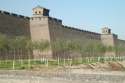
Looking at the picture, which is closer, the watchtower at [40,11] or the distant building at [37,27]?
the distant building at [37,27]

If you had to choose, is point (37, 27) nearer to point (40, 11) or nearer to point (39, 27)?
point (39, 27)

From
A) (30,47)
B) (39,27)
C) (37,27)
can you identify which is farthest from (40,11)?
(30,47)

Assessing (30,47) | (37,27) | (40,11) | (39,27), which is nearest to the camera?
(30,47)

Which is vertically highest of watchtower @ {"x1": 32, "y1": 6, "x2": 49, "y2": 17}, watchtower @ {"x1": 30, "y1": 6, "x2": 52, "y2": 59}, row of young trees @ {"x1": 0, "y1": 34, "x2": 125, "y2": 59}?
watchtower @ {"x1": 32, "y1": 6, "x2": 49, "y2": 17}

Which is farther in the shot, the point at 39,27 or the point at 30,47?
the point at 39,27

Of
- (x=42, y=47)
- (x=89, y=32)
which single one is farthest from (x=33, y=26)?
(x=89, y=32)

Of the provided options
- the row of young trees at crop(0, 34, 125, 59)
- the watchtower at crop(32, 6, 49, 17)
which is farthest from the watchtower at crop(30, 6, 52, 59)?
the row of young trees at crop(0, 34, 125, 59)

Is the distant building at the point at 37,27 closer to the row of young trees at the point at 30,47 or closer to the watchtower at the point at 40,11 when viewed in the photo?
the watchtower at the point at 40,11

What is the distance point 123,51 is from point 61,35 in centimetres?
1594

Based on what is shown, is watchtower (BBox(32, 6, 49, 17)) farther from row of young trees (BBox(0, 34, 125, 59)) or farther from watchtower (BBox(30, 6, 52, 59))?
row of young trees (BBox(0, 34, 125, 59))

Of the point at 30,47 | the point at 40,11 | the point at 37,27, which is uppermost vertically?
the point at 40,11

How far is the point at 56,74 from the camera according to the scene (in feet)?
28.2

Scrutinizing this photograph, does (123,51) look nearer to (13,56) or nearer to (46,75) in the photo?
(13,56)

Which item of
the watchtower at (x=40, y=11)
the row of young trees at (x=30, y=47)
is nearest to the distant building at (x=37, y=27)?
the watchtower at (x=40, y=11)
